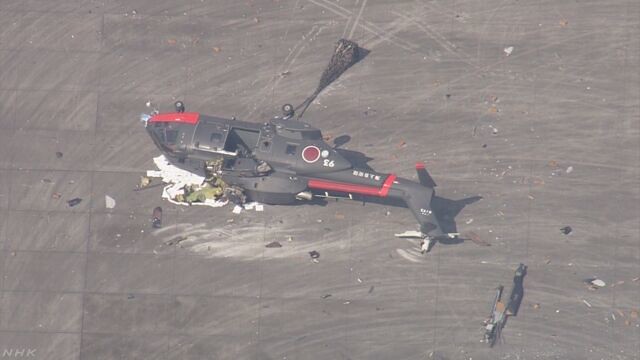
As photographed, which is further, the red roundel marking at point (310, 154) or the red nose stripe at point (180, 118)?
the red nose stripe at point (180, 118)

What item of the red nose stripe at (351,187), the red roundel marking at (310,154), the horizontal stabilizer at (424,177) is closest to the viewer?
the horizontal stabilizer at (424,177)

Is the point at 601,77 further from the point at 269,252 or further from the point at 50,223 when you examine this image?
the point at 50,223

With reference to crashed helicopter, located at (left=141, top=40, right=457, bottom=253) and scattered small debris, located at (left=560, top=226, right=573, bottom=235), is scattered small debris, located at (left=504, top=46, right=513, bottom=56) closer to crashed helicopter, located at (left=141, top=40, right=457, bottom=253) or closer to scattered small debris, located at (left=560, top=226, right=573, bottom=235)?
crashed helicopter, located at (left=141, top=40, right=457, bottom=253)

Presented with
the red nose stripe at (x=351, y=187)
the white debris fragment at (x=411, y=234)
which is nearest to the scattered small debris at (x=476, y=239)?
the white debris fragment at (x=411, y=234)

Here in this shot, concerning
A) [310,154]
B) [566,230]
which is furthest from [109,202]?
[566,230]

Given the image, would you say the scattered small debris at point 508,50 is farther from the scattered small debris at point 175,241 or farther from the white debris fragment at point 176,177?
the scattered small debris at point 175,241

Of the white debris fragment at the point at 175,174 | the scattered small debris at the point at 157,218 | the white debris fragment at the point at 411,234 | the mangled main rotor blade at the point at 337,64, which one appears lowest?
the scattered small debris at the point at 157,218

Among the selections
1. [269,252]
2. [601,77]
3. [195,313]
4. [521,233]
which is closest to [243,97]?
[269,252]
